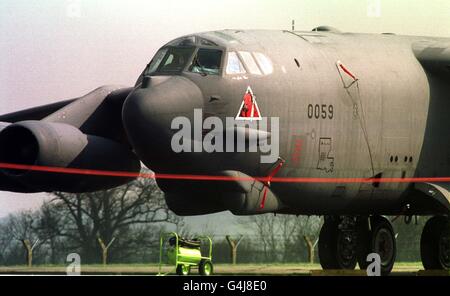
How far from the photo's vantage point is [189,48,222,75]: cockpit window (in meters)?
18.7

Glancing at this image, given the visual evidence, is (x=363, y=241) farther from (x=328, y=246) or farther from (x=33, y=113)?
(x=33, y=113)

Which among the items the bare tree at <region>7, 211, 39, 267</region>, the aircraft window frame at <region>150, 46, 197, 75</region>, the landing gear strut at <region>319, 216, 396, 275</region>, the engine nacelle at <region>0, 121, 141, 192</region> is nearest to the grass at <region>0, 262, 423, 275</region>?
the bare tree at <region>7, 211, 39, 267</region>

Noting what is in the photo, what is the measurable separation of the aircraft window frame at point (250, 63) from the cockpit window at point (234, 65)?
0.27 ft

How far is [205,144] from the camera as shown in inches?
713

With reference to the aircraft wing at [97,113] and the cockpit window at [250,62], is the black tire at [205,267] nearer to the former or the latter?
the aircraft wing at [97,113]

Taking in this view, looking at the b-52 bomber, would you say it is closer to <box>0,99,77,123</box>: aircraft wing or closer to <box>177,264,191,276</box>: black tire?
<box>0,99,77,123</box>: aircraft wing

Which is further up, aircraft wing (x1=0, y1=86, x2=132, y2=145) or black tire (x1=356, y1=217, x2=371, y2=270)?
aircraft wing (x1=0, y1=86, x2=132, y2=145)

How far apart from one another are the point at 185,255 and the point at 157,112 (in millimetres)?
4247

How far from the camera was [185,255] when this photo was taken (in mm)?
21156

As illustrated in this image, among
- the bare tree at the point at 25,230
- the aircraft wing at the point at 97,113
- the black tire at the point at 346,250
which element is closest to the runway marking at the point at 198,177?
the aircraft wing at the point at 97,113

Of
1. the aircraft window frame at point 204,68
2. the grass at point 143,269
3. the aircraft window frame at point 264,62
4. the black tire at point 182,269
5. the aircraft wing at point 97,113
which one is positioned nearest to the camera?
the aircraft window frame at point 204,68

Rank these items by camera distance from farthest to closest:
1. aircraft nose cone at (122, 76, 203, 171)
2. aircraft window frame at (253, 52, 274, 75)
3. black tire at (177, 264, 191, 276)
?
black tire at (177, 264, 191, 276)
aircraft window frame at (253, 52, 274, 75)
aircraft nose cone at (122, 76, 203, 171)

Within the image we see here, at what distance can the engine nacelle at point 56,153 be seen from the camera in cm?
2005

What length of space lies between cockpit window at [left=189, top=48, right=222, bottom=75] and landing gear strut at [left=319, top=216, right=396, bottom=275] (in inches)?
201
